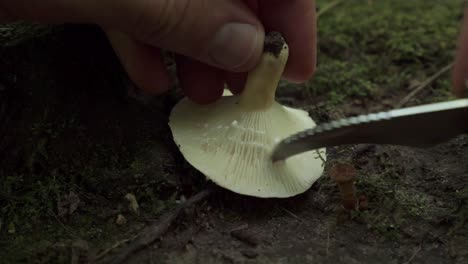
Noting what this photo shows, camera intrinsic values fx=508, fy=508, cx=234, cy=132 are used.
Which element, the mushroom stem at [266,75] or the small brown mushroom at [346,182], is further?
the mushroom stem at [266,75]

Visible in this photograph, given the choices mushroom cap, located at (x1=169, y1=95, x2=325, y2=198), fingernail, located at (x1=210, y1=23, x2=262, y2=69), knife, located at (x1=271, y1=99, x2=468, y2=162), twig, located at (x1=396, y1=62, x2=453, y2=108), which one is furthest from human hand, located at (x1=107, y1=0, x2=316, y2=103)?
twig, located at (x1=396, y1=62, x2=453, y2=108)

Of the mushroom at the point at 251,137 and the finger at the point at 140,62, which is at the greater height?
the finger at the point at 140,62

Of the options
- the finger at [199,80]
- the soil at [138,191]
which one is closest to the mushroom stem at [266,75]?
the finger at [199,80]

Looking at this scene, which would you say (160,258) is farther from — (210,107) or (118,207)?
(210,107)

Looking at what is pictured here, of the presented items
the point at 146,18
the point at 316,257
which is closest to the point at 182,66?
the point at 146,18

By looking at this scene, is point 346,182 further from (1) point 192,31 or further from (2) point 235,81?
(2) point 235,81

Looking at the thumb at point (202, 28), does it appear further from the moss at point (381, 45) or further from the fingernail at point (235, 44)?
the moss at point (381, 45)
